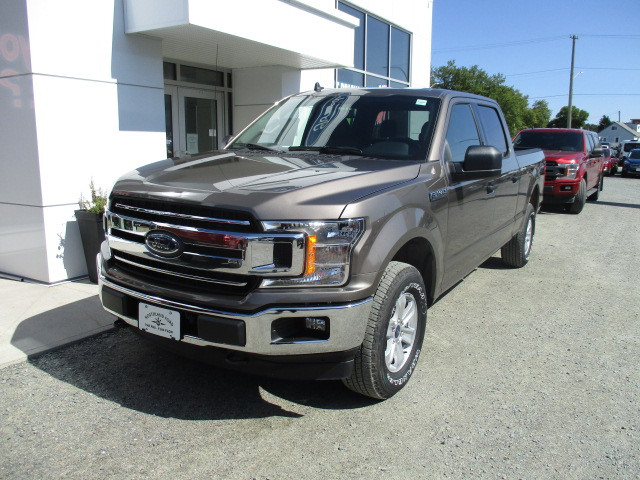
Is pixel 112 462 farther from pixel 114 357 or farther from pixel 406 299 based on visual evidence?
pixel 406 299

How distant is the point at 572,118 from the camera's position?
320ft

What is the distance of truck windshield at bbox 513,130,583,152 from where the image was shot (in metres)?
A: 12.7

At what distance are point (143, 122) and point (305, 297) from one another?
4.90m

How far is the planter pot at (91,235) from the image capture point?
5.58 metres

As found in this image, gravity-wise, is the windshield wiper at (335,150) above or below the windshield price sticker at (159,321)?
above

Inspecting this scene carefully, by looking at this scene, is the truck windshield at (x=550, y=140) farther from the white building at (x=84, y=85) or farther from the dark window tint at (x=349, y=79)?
the white building at (x=84, y=85)

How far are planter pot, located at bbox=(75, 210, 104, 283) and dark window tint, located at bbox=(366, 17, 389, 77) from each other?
8813 millimetres

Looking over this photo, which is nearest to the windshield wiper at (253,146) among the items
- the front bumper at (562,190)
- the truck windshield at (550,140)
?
the front bumper at (562,190)

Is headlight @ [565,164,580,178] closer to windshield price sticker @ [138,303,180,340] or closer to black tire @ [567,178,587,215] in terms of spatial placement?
black tire @ [567,178,587,215]

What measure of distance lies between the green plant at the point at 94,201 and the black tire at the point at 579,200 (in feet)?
32.9

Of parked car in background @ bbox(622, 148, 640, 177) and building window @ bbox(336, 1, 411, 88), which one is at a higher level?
building window @ bbox(336, 1, 411, 88)

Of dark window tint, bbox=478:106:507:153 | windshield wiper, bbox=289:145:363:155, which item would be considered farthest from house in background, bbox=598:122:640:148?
windshield wiper, bbox=289:145:363:155

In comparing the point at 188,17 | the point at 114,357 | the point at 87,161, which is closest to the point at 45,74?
the point at 87,161

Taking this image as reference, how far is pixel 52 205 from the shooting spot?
5.70 meters
